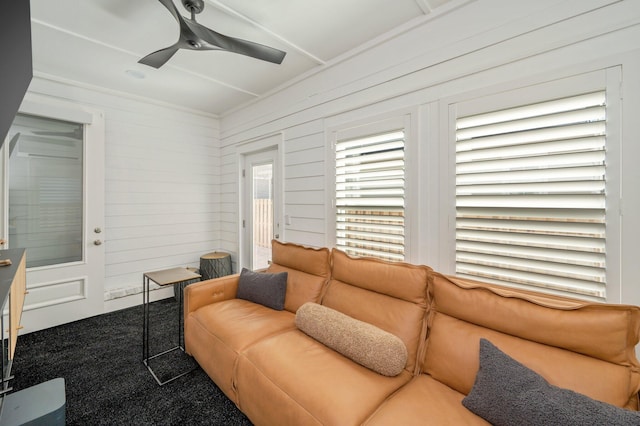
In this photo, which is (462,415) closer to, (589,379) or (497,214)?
(589,379)

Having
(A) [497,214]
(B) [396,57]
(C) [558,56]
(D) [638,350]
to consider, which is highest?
(B) [396,57]

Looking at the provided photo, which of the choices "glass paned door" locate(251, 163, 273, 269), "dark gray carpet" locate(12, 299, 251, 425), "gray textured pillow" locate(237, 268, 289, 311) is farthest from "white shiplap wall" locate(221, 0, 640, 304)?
"dark gray carpet" locate(12, 299, 251, 425)

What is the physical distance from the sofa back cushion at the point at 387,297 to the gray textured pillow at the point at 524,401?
421 mm

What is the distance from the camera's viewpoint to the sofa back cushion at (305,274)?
2324mm

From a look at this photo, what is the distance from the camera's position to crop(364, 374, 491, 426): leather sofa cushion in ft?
3.81

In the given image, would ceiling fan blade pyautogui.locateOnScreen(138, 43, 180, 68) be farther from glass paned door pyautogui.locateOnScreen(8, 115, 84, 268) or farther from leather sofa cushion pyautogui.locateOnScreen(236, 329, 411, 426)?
leather sofa cushion pyautogui.locateOnScreen(236, 329, 411, 426)

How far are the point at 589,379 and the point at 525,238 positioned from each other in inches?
30.6

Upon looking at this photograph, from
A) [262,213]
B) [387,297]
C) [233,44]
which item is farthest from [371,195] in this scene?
[262,213]

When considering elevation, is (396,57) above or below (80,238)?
above

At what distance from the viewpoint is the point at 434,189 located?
6.70 ft

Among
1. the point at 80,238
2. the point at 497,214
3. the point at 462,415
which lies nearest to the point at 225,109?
the point at 80,238

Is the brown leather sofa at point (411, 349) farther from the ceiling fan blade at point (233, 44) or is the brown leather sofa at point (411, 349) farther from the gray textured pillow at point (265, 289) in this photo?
the ceiling fan blade at point (233, 44)

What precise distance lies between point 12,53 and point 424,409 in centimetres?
200

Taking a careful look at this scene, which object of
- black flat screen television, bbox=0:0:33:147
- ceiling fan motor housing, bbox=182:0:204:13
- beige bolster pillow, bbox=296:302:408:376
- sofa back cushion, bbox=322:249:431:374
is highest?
ceiling fan motor housing, bbox=182:0:204:13
